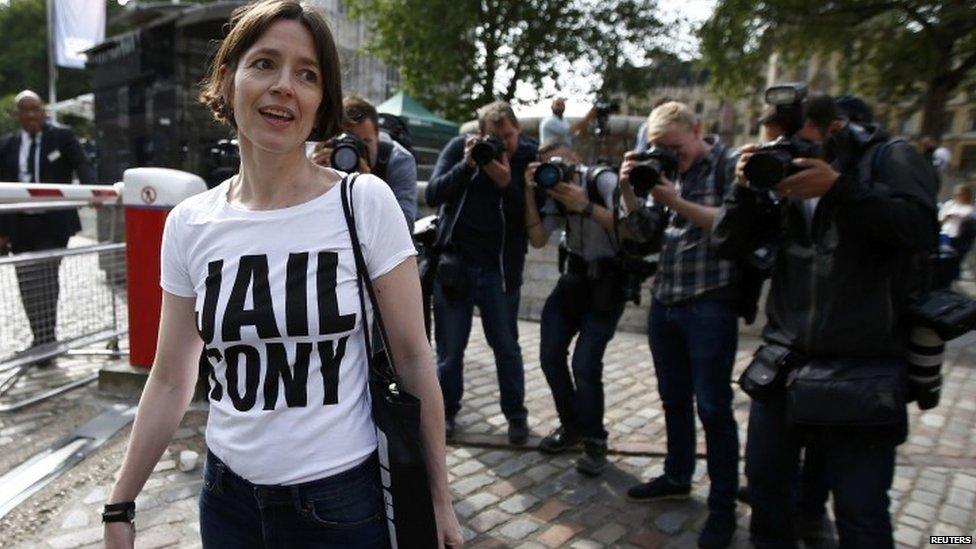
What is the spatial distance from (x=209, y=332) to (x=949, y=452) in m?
4.55

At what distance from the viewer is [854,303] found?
2.28 m

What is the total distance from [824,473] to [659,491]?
78 cm

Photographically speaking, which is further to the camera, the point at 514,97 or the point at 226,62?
the point at 514,97

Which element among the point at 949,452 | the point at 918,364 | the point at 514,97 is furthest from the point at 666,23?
the point at 918,364

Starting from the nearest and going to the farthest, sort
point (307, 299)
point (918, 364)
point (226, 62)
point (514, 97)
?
point (307, 299)
point (226, 62)
point (918, 364)
point (514, 97)

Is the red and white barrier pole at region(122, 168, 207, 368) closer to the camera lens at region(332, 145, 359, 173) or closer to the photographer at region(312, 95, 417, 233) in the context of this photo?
the photographer at region(312, 95, 417, 233)

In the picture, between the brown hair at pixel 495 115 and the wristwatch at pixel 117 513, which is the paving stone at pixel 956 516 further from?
the wristwatch at pixel 117 513

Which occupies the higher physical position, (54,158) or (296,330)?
Answer: (54,158)

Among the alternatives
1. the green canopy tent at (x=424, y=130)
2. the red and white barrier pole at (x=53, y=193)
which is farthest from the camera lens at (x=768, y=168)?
the green canopy tent at (x=424, y=130)

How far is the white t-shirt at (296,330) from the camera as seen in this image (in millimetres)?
1416

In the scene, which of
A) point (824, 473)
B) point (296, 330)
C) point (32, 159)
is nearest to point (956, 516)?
point (824, 473)

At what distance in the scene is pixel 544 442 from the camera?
13.5ft

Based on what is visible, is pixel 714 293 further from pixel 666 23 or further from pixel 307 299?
pixel 666 23

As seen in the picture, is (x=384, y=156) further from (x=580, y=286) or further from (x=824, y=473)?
(x=824, y=473)
